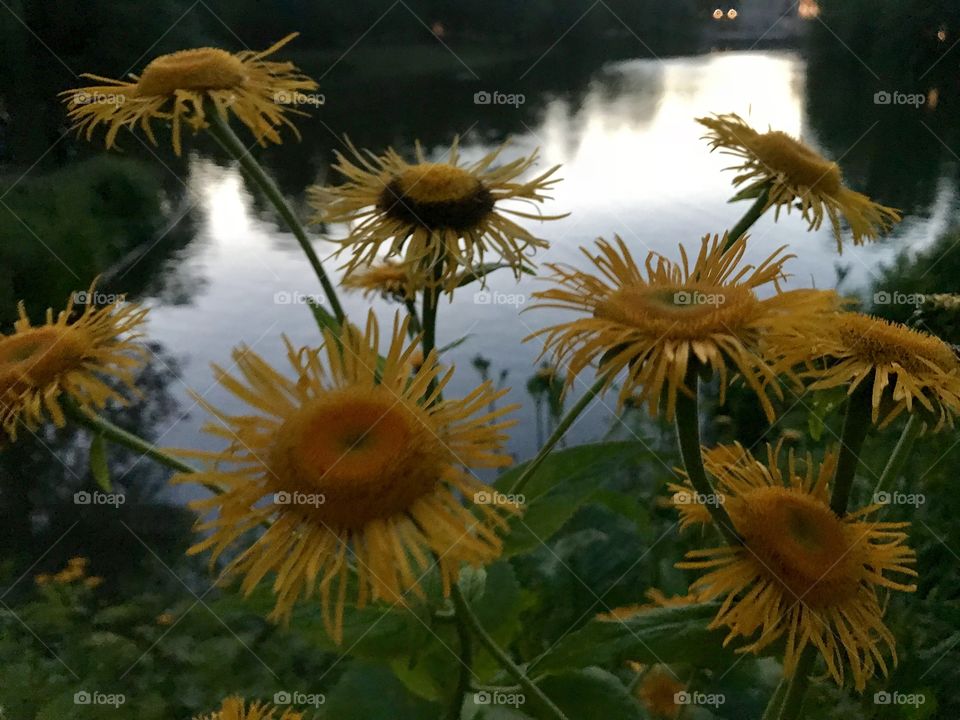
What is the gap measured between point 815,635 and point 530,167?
1.09ft

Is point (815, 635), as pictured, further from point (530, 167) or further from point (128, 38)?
point (128, 38)

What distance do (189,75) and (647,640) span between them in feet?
1.37

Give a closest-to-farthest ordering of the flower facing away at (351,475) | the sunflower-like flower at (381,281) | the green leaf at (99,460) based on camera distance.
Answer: the flower facing away at (351,475), the green leaf at (99,460), the sunflower-like flower at (381,281)

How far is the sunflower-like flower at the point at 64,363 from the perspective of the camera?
15.0 inches

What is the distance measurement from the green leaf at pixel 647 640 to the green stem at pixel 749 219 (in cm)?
20

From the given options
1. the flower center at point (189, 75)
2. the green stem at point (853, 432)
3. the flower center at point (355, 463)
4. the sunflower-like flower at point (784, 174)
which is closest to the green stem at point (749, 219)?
the sunflower-like flower at point (784, 174)

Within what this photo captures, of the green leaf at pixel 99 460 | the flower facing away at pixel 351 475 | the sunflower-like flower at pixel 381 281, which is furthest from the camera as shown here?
the sunflower-like flower at pixel 381 281

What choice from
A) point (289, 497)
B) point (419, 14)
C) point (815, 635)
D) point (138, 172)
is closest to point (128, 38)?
point (138, 172)

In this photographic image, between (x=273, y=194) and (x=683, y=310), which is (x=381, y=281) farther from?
(x=683, y=310)

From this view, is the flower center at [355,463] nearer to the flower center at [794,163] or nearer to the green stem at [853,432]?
the green stem at [853,432]

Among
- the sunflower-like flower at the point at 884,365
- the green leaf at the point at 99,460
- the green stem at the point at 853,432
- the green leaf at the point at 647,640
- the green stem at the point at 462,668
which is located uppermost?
the sunflower-like flower at the point at 884,365

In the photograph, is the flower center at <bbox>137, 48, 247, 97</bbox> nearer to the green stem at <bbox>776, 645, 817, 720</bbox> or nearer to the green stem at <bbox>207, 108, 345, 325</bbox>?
the green stem at <bbox>207, 108, 345, 325</bbox>

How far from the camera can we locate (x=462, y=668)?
1.32 feet

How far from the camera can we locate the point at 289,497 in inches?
11.9
